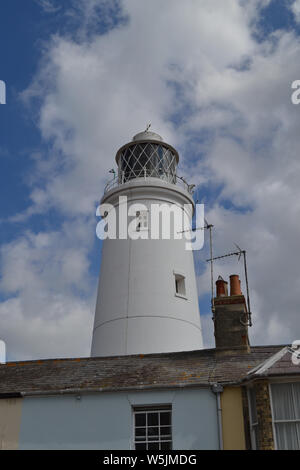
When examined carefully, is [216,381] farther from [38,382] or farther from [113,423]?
[38,382]

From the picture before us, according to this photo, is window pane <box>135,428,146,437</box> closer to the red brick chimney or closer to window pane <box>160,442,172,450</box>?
window pane <box>160,442,172,450</box>

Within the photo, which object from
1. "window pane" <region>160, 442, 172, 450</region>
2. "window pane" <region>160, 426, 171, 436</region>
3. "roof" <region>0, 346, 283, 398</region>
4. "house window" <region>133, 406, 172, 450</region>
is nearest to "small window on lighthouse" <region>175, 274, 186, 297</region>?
"roof" <region>0, 346, 283, 398</region>

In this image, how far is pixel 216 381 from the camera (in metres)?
11.7

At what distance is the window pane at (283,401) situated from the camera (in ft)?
34.9

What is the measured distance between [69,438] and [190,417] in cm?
282

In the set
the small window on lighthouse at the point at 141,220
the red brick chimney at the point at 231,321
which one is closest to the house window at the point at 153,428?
the red brick chimney at the point at 231,321

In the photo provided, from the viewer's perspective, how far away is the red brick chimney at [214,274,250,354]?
1333cm

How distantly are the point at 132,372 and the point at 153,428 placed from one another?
1.64 metres

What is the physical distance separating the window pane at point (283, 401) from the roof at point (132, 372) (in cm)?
92

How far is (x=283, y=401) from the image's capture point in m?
10.7

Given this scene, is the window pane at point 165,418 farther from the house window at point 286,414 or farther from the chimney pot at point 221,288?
the chimney pot at point 221,288

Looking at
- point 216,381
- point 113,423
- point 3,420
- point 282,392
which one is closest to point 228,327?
point 216,381
